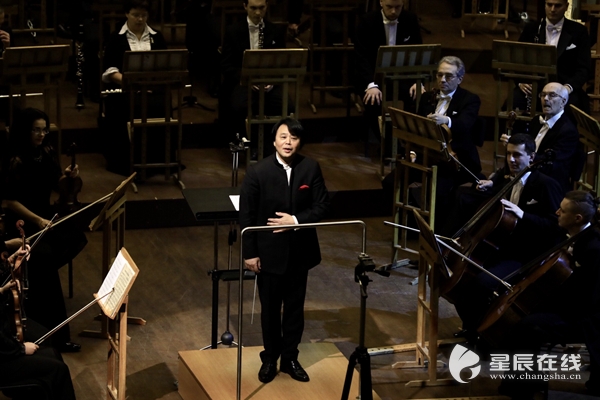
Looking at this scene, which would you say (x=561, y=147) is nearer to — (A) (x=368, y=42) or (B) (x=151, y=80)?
(A) (x=368, y=42)

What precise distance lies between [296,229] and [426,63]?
9.94 ft

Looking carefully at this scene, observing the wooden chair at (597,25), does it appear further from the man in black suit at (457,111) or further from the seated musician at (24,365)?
the seated musician at (24,365)

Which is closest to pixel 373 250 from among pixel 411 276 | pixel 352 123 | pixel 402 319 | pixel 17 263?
pixel 411 276

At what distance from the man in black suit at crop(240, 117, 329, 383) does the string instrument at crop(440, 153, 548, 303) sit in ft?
2.65

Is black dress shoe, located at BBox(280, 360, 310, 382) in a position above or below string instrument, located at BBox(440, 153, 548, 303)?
below

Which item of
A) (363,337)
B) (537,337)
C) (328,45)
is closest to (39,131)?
(363,337)

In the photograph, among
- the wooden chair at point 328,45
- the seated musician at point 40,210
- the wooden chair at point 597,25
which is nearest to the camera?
the seated musician at point 40,210

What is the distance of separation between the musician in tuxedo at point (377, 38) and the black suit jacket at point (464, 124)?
3.20ft

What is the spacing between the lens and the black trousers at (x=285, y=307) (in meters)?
5.21

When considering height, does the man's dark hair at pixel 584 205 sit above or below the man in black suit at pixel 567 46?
below

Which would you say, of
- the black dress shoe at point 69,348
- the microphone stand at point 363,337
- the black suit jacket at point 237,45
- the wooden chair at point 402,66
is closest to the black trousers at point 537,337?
the microphone stand at point 363,337

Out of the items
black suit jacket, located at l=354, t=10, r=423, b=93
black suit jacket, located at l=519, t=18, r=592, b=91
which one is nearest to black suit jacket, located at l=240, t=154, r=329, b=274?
black suit jacket, located at l=354, t=10, r=423, b=93

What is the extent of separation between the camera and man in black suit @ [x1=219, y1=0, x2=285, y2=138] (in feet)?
26.2

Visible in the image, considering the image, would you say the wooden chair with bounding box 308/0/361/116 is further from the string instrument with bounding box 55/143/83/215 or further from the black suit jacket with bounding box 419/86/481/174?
the string instrument with bounding box 55/143/83/215
